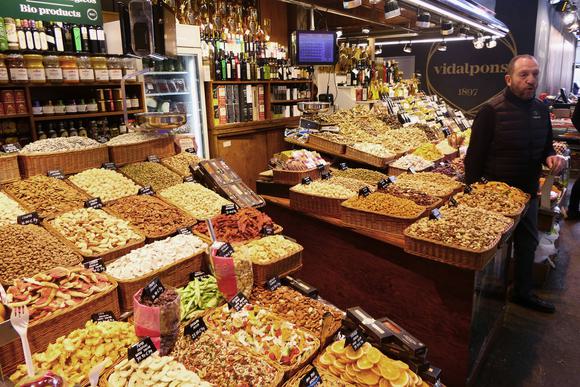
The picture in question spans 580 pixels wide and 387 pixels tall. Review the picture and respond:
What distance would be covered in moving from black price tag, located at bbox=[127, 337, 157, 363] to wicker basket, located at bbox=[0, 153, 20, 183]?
1.77m

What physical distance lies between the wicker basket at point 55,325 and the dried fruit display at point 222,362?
0.37 meters

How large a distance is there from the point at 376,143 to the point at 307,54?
6.97 feet

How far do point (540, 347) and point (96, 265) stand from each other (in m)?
2.97

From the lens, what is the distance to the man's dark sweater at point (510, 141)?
10.5 ft

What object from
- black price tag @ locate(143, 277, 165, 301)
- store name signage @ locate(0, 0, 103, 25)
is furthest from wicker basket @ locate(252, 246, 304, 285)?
store name signage @ locate(0, 0, 103, 25)

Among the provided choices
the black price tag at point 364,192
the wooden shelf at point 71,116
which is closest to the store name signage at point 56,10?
the wooden shelf at point 71,116

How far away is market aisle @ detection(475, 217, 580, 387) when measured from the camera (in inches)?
107

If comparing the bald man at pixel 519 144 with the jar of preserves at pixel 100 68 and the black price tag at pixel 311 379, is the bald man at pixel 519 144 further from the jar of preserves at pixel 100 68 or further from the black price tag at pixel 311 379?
the jar of preserves at pixel 100 68

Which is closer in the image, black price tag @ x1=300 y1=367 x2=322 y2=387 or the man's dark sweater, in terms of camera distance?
black price tag @ x1=300 y1=367 x2=322 y2=387

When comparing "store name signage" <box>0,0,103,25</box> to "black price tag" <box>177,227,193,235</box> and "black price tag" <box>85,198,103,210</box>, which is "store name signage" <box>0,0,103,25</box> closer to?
"black price tag" <box>85,198,103,210</box>

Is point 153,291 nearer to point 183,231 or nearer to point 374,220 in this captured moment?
point 183,231

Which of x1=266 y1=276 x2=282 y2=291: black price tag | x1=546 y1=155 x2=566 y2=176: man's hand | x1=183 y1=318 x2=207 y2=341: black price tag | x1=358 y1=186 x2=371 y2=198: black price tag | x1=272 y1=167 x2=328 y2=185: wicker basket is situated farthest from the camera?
x1=272 y1=167 x2=328 y2=185: wicker basket

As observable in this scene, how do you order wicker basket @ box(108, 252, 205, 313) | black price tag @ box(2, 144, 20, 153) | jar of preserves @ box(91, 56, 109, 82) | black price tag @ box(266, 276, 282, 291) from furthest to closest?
jar of preserves @ box(91, 56, 109, 82) → black price tag @ box(2, 144, 20, 153) → black price tag @ box(266, 276, 282, 291) → wicker basket @ box(108, 252, 205, 313)

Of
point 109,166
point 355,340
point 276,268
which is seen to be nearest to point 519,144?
point 276,268
